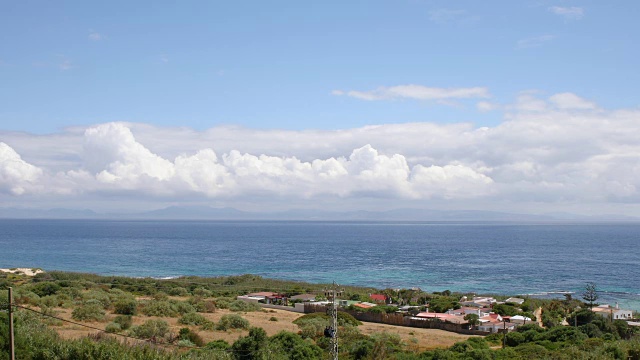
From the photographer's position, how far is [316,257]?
101 meters

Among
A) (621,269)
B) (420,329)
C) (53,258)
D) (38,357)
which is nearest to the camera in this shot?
(38,357)

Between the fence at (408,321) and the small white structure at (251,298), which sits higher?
the fence at (408,321)

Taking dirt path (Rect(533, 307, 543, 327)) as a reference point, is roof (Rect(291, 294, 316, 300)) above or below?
above

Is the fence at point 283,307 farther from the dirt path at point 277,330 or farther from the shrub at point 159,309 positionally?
the shrub at point 159,309

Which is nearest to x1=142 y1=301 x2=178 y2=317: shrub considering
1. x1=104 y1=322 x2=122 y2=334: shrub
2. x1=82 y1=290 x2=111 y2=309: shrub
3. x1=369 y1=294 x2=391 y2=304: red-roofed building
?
x1=82 y1=290 x2=111 y2=309: shrub

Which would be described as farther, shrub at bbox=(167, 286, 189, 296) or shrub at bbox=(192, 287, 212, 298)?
shrub at bbox=(192, 287, 212, 298)

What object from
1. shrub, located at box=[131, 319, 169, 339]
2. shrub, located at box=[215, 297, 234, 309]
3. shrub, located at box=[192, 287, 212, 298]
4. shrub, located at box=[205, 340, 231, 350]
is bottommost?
shrub, located at box=[192, 287, 212, 298]

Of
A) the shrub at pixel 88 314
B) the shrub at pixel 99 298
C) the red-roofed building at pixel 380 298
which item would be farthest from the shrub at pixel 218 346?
the red-roofed building at pixel 380 298

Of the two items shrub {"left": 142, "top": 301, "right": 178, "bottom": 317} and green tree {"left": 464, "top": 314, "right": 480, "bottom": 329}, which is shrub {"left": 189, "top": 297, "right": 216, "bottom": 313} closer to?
shrub {"left": 142, "top": 301, "right": 178, "bottom": 317}

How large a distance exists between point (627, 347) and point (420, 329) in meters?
15.4

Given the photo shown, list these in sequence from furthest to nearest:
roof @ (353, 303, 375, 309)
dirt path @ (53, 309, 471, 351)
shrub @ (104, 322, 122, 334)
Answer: roof @ (353, 303, 375, 309)
dirt path @ (53, 309, 471, 351)
shrub @ (104, 322, 122, 334)

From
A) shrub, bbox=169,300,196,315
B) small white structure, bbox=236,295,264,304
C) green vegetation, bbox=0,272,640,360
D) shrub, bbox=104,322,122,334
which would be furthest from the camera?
small white structure, bbox=236,295,264,304

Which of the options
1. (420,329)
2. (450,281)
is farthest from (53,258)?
(420,329)

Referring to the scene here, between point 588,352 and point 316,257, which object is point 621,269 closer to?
point 316,257
